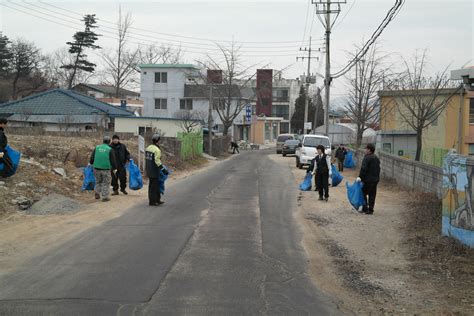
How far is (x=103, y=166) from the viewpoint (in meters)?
13.6

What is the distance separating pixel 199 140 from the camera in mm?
39062

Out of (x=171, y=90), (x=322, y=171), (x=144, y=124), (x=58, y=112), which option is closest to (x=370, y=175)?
(x=322, y=171)

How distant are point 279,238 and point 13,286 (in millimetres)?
4802

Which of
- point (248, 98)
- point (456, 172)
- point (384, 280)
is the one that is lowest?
point (384, 280)

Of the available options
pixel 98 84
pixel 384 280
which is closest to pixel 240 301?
pixel 384 280

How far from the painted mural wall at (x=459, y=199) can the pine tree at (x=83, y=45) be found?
2667 inches

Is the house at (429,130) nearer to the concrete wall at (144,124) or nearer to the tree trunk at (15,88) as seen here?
the concrete wall at (144,124)

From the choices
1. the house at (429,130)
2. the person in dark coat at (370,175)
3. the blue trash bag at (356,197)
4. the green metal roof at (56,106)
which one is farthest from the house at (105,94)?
the person in dark coat at (370,175)

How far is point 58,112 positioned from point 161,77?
A: 73.5ft

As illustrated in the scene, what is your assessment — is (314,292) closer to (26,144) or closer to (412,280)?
(412,280)

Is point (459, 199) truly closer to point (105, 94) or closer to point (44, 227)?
point (44, 227)

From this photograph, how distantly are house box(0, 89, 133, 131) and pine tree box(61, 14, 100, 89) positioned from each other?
28454mm

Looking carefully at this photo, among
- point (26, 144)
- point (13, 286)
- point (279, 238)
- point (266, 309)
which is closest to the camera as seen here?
point (266, 309)

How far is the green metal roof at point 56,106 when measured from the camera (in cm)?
4234
